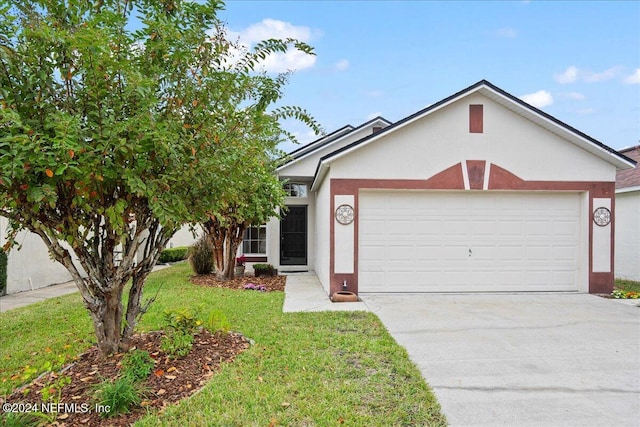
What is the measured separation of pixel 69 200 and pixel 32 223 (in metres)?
0.39

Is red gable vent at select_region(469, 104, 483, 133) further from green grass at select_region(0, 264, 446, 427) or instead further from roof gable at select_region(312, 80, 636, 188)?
green grass at select_region(0, 264, 446, 427)

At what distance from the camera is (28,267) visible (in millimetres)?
11281

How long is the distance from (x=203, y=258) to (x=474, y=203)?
352 inches

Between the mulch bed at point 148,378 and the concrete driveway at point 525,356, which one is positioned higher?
the mulch bed at point 148,378

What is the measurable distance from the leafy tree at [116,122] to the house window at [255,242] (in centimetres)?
957

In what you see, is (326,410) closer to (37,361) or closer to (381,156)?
(37,361)

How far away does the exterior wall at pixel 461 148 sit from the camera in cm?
901

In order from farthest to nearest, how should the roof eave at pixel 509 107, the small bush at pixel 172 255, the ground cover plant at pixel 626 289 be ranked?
the small bush at pixel 172 255 → the ground cover plant at pixel 626 289 → the roof eave at pixel 509 107

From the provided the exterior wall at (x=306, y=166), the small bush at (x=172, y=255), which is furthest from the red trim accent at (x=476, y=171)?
the small bush at (x=172, y=255)

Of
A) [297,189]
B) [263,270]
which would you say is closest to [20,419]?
[263,270]

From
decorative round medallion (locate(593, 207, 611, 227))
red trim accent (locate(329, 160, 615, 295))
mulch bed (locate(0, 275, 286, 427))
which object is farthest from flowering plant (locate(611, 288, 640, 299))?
mulch bed (locate(0, 275, 286, 427))

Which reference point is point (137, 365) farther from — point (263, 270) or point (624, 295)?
point (624, 295)

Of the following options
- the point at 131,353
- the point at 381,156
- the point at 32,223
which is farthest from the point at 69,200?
the point at 381,156

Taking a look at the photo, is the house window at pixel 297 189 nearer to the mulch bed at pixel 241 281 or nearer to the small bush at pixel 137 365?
the mulch bed at pixel 241 281
